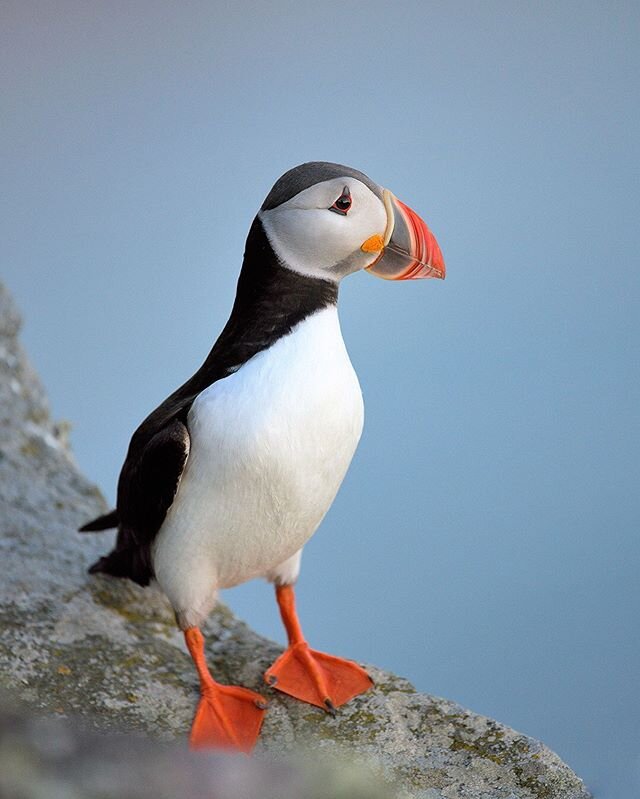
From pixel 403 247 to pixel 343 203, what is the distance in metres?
0.24

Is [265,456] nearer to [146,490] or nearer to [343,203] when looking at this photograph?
[146,490]

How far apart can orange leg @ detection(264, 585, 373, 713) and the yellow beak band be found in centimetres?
128

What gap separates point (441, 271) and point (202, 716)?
62.7 inches

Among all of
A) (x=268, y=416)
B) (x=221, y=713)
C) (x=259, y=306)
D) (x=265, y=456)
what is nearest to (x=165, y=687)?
(x=221, y=713)

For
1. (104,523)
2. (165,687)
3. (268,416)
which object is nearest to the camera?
(268,416)

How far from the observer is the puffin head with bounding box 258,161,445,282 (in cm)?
297

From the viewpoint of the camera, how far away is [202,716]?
127 inches

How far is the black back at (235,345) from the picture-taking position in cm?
301

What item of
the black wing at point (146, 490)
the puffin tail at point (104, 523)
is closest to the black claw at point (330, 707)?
the black wing at point (146, 490)

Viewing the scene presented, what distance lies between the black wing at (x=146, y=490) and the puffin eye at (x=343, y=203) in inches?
30.5

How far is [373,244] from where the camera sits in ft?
9.98

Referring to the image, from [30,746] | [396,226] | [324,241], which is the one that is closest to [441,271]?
[396,226]

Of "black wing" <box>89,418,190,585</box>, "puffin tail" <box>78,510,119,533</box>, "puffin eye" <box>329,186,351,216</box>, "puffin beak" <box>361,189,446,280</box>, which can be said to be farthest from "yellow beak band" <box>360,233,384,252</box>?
"puffin tail" <box>78,510,119,533</box>

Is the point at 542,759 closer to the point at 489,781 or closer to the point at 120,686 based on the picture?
the point at 489,781
